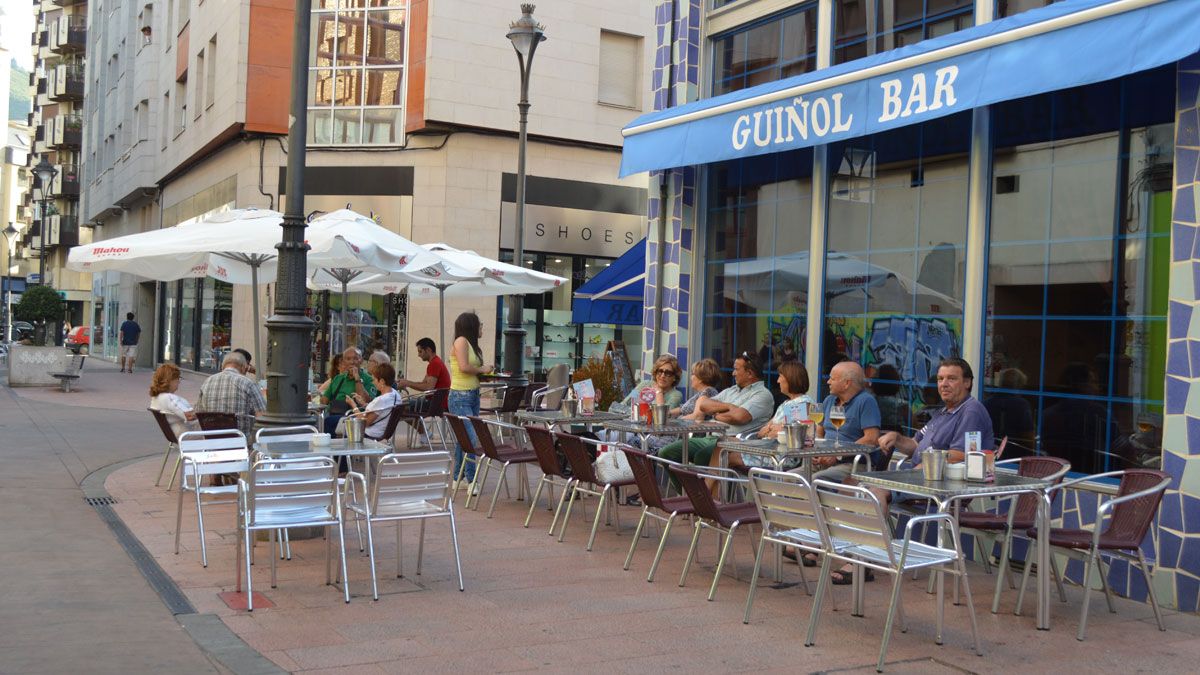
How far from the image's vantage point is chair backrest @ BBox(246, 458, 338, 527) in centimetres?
654

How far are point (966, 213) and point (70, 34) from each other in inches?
2622

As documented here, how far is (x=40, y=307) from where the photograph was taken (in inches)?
1125

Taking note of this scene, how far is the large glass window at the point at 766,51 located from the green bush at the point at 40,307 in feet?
73.2

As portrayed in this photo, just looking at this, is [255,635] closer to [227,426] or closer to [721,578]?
[721,578]

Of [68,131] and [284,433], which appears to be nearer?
[284,433]

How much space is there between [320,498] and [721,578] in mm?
2639

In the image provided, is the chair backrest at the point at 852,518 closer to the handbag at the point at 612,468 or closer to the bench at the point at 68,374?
the handbag at the point at 612,468

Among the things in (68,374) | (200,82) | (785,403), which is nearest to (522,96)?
(785,403)

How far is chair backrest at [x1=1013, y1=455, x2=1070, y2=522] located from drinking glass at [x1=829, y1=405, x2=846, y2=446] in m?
1.31

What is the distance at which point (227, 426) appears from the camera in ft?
32.2

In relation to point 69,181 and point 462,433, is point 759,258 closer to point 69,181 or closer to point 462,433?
point 462,433

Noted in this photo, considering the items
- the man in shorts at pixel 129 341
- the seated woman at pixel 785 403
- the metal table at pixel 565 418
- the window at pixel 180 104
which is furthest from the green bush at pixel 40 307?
the seated woman at pixel 785 403

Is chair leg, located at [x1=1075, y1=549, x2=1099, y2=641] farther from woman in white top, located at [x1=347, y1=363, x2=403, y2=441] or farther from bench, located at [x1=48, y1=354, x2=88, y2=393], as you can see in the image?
bench, located at [x1=48, y1=354, x2=88, y2=393]

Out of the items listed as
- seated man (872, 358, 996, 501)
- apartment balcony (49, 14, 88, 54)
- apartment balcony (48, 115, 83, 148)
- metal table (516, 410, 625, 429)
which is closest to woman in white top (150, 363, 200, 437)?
metal table (516, 410, 625, 429)
